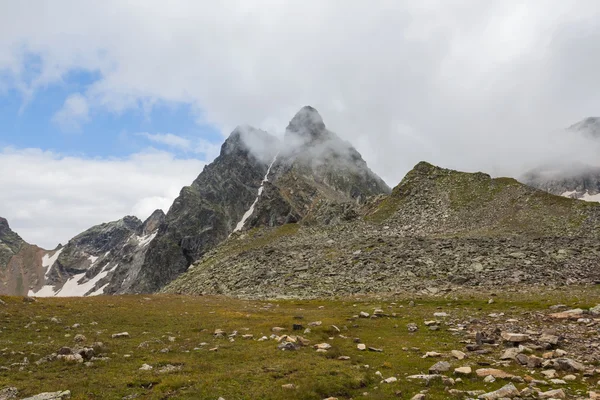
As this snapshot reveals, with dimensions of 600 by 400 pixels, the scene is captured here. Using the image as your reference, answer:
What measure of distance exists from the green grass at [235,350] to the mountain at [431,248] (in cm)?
1047

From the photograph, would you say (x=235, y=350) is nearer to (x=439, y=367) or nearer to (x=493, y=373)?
(x=439, y=367)

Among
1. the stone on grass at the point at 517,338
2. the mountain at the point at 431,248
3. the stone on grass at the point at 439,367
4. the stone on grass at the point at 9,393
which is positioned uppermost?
the mountain at the point at 431,248

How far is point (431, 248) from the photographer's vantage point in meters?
63.2

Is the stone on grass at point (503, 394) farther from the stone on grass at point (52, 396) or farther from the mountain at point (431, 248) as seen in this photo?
the mountain at point (431, 248)

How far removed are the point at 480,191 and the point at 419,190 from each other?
16372mm

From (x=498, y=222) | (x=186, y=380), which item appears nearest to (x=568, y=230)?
(x=498, y=222)

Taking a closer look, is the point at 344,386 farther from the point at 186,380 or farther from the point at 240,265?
the point at 240,265

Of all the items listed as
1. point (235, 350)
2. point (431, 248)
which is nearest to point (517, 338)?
point (235, 350)

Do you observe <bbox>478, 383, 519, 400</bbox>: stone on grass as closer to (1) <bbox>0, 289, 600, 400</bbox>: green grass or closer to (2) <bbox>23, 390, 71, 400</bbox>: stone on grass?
(1) <bbox>0, 289, 600, 400</bbox>: green grass

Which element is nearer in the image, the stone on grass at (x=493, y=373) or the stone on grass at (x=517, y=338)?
the stone on grass at (x=493, y=373)

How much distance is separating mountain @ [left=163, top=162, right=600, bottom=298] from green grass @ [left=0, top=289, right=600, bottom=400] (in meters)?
10.5

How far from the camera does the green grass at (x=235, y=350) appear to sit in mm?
18066

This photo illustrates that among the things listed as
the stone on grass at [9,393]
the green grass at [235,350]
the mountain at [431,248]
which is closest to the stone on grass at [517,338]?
the green grass at [235,350]

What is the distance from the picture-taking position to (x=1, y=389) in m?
17.2
